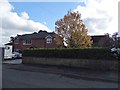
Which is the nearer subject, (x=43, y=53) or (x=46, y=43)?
(x=43, y=53)

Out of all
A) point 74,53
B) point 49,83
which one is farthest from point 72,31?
point 49,83

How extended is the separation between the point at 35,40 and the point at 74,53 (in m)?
43.5

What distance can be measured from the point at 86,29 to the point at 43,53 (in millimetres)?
11850

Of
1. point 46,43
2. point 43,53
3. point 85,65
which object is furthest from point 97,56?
point 46,43

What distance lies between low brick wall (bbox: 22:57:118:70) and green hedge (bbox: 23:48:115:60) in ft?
1.17

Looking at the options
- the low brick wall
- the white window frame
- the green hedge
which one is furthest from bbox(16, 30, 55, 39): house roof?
the low brick wall

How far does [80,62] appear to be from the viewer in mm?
24672

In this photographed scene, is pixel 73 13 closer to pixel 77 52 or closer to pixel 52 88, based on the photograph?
pixel 77 52

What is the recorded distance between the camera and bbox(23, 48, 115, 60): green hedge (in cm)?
2264

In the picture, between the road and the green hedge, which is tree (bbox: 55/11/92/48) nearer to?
the green hedge

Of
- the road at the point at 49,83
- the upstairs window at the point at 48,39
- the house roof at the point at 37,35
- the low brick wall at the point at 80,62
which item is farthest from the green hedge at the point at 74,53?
the house roof at the point at 37,35

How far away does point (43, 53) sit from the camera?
97.3 ft

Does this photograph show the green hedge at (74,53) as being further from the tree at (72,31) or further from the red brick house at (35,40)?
the red brick house at (35,40)

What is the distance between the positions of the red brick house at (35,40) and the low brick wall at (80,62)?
1320 inches
